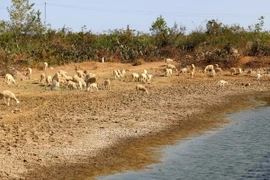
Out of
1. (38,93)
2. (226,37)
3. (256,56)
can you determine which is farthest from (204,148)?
(226,37)

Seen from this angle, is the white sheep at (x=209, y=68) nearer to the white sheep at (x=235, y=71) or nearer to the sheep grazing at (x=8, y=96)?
the white sheep at (x=235, y=71)

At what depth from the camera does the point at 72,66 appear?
115 feet

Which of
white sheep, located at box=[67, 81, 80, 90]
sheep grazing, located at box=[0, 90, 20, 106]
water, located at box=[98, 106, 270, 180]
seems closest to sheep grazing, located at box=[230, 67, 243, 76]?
white sheep, located at box=[67, 81, 80, 90]

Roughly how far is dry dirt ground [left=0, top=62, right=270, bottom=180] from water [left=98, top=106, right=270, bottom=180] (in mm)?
521

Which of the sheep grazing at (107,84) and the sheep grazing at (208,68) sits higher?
the sheep grazing at (208,68)

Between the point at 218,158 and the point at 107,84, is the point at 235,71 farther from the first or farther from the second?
the point at 218,158

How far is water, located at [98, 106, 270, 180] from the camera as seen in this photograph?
39.3ft

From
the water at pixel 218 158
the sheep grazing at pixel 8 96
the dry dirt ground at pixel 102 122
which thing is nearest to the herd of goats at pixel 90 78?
the sheep grazing at pixel 8 96

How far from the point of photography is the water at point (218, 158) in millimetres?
11992

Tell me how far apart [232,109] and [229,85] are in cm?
698

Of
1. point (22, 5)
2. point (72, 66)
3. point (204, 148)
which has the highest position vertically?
point (22, 5)

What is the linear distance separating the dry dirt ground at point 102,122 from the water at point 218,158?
0.52m

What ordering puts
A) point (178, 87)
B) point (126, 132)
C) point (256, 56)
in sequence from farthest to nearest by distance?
1. point (256, 56)
2. point (178, 87)
3. point (126, 132)

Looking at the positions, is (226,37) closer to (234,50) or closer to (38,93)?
(234,50)
